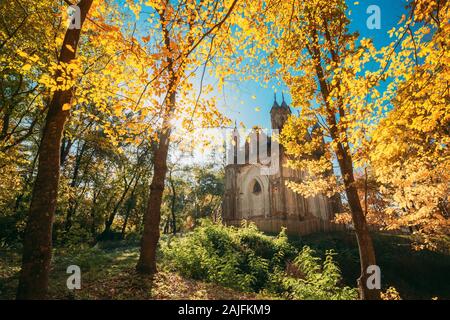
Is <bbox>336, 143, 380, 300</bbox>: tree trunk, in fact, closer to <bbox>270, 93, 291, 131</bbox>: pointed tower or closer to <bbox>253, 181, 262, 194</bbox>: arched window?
<bbox>253, 181, 262, 194</bbox>: arched window

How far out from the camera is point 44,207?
4.73 m

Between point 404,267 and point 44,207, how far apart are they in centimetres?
1977

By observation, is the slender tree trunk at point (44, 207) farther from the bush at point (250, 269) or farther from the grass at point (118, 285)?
the bush at point (250, 269)

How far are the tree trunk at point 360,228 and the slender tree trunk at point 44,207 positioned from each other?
726 centimetres

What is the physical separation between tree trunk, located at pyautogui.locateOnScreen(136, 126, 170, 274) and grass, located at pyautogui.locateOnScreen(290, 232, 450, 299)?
35.6 feet

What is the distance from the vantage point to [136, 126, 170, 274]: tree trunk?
29.4 ft

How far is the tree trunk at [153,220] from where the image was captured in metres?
8.96

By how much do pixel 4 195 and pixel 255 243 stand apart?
1410 cm

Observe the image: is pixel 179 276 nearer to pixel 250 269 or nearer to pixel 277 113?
pixel 250 269

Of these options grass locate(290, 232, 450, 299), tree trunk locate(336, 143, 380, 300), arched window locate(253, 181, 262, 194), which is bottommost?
grass locate(290, 232, 450, 299)

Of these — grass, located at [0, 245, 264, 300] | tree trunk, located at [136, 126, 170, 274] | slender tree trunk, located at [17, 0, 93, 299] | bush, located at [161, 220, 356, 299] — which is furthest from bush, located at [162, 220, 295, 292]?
slender tree trunk, located at [17, 0, 93, 299]

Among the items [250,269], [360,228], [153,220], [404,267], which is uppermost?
[153,220]

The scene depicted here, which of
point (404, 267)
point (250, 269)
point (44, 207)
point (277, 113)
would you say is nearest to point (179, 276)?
point (250, 269)

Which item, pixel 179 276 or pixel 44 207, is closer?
pixel 44 207
